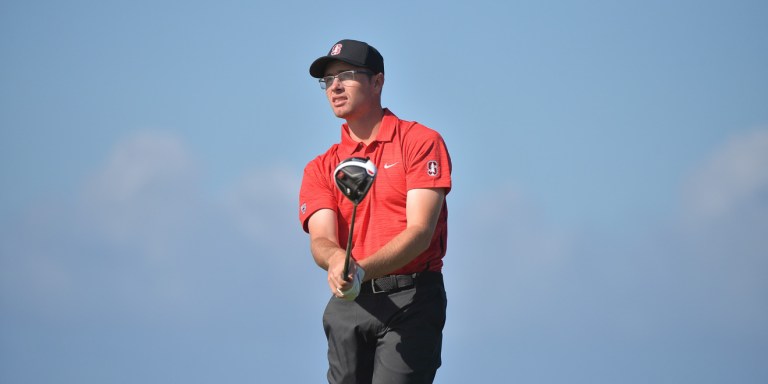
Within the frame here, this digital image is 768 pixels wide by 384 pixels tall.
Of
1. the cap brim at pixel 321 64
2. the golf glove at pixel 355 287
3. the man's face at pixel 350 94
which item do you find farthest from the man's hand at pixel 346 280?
the cap brim at pixel 321 64

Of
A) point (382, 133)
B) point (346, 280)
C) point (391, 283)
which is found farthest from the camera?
point (382, 133)

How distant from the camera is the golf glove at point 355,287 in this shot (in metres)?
4.48

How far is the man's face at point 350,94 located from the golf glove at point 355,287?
961mm

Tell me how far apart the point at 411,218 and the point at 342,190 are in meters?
0.39

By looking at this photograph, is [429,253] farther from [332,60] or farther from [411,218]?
[332,60]

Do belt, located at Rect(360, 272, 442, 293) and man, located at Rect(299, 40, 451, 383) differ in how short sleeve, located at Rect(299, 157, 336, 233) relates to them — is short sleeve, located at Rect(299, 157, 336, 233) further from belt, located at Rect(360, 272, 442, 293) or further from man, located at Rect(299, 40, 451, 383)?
belt, located at Rect(360, 272, 442, 293)

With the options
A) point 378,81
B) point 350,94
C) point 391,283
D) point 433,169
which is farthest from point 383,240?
point 378,81

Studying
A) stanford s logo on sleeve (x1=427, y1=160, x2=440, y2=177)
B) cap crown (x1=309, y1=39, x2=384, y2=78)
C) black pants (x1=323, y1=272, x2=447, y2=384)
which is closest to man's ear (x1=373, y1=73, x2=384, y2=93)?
cap crown (x1=309, y1=39, x2=384, y2=78)

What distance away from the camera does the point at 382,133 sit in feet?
16.8

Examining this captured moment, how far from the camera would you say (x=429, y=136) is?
5012mm

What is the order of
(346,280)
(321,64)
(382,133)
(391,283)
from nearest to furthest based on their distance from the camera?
(346,280) → (391,283) → (382,133) → (321,64)

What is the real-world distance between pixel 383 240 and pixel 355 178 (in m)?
0.50

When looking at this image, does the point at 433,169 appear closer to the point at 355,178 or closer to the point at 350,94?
the point at 355,178

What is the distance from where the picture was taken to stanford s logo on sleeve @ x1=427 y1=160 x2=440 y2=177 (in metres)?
4.83
